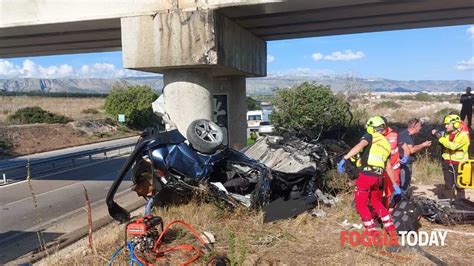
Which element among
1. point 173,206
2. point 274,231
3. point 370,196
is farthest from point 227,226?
point 370,196

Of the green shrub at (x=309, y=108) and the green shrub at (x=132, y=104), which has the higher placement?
the green shrub at (x=309, y=108)

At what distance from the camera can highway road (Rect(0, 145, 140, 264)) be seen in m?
8.24

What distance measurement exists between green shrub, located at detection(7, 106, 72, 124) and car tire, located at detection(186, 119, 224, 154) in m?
36.0

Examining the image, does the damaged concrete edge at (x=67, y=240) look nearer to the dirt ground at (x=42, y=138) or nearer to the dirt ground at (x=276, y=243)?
the dirt ground at (x=276, y=243)

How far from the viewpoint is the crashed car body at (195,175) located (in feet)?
22.9

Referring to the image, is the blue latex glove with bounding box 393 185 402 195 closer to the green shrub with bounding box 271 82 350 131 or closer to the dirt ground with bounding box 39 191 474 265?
the dirt ground with bounding box 39 191 474 265

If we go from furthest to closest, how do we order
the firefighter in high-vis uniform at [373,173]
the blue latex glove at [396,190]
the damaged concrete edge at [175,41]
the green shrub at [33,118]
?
the green shrub at [33,118] < the damaged concrete edge at [175,41] < the blue latex glove at [396,190] < the firefighter in high-vis uniform at [373,173]

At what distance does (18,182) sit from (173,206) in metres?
10.6

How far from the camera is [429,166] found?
12.1 m

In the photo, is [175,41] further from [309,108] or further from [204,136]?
[309,108]

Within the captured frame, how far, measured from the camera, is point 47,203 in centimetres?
1161

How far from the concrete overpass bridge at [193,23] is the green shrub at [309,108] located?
189 inches

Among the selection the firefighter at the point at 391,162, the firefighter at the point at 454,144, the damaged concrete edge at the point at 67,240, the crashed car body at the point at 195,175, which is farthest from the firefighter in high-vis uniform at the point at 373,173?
the damaged concrete edge at the point at 67,240

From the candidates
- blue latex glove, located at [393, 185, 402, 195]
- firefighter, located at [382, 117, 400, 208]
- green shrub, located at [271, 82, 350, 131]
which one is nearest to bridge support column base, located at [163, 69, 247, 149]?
firefighter, located at [382, 117, 400, 208]
